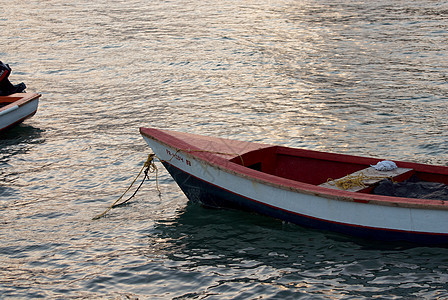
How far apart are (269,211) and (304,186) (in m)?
0.89

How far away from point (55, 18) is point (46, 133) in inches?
883

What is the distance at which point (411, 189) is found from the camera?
896 cm

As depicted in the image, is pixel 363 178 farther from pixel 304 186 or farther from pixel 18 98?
pixel 18 98

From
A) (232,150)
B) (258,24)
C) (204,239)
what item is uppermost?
(258,24)

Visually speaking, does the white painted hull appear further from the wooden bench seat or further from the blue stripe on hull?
the wooden bench seat

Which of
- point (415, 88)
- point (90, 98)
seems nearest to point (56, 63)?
point (90, 98)

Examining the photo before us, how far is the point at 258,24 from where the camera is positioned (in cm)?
3173

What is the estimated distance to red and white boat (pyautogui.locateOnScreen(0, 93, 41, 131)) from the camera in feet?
51.2

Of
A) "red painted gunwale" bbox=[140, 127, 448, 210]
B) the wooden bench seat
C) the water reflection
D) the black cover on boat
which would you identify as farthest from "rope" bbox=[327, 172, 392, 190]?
the water reflection

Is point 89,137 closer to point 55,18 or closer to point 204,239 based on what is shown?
point 204,239

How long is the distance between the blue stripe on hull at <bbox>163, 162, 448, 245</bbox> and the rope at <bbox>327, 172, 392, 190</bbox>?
2.23 feet

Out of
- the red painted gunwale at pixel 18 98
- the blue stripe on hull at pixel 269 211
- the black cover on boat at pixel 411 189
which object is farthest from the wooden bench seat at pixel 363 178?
the red painted gunwale at pixel 18 98

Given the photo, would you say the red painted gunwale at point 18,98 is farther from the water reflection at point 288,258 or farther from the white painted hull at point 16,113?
the water reflection at point 288,258

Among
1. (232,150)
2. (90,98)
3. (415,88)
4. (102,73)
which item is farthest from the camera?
(102,73)
